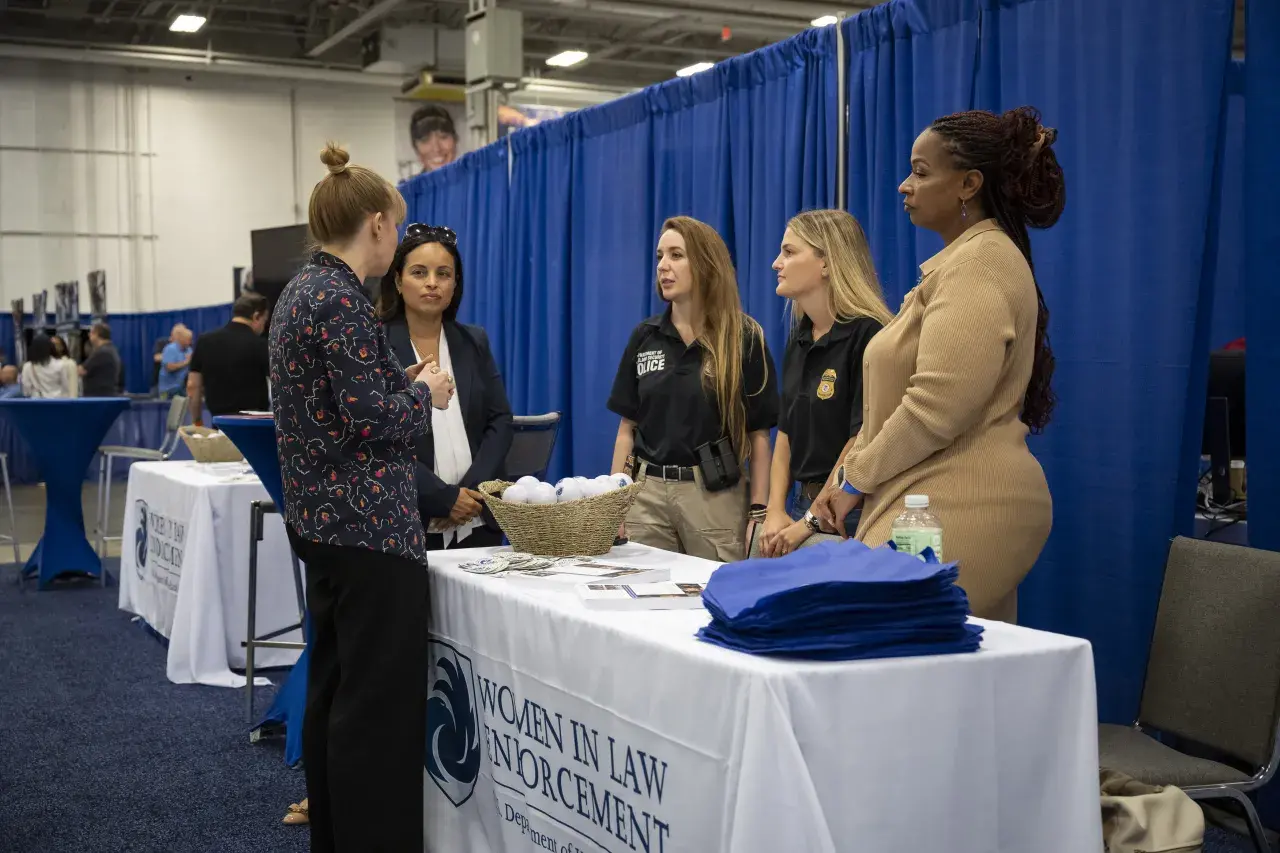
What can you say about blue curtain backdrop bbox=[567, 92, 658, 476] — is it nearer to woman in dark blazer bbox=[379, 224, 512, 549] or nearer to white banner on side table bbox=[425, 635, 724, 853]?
woman in dark blazer bbox=[379, 224, 512, 549]

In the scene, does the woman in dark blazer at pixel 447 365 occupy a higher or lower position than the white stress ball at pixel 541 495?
higher

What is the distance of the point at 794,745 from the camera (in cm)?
152

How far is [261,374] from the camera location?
5.98 metres

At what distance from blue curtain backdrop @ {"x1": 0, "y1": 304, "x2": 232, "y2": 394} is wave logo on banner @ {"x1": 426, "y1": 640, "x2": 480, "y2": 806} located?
12.5 metres

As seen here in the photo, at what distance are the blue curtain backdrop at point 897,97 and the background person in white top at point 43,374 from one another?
965 centimetres

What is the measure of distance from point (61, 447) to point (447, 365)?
4.18 metres

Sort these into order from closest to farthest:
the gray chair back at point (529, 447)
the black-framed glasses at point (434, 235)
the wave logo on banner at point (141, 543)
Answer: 1. the black-framed glasses at point (434, 235)
2. the gray chair back at point (529, 447)
3. the wave logo on banner at point (141, 543)

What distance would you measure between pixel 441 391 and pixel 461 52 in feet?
41.2

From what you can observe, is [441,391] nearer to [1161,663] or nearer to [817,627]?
[817,627]

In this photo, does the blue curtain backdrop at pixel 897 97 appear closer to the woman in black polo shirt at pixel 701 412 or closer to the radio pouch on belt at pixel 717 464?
the woman in black polo shirt at pixel 701 412

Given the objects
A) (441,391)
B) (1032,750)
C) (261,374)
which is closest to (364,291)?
(441,391)

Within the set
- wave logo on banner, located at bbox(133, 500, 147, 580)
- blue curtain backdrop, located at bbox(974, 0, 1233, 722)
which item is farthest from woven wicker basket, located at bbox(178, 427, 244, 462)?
blue curtain backdrop, located at bbox(974, 0, 1233, 722)

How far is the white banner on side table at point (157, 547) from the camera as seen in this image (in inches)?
183

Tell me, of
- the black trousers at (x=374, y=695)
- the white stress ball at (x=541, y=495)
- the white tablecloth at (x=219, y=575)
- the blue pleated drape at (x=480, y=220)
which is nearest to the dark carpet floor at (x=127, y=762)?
the white tablecloth at (x=219, y=575)
